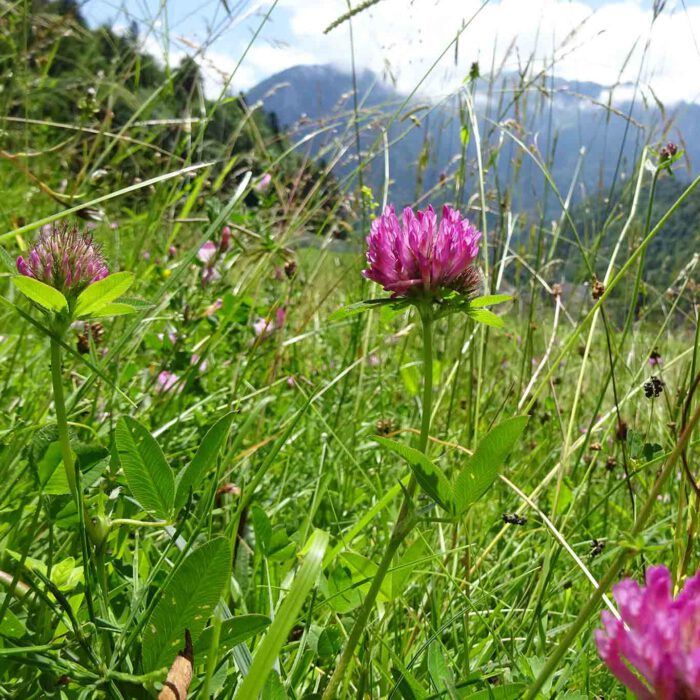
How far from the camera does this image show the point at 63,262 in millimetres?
578

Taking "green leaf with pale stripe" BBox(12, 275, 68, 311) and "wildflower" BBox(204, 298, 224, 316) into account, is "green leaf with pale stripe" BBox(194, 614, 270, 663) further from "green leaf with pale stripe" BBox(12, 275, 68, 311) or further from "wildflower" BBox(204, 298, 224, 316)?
"wildflower" BBox(204, 298, 224, 316)

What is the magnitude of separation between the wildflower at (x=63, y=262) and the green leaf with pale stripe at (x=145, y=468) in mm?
126

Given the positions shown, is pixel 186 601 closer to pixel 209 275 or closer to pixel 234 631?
pixel 234 631

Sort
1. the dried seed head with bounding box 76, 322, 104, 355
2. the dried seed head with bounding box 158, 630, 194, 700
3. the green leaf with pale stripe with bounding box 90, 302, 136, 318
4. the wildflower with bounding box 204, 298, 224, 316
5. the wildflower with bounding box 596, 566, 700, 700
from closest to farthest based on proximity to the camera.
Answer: the wildflower with bounding box 596, 566, 700, 700 < the dried seed head with bounding box 158, 630, 194, 700 < the green leaf with pale stripe with bounding box 90, 302, 136, 318 < the dried seed head with bounding box 76, 322, 104, 355 < the wildflower with bounding box 204, 298, 224, 316

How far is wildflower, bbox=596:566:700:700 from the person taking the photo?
1.03 ft

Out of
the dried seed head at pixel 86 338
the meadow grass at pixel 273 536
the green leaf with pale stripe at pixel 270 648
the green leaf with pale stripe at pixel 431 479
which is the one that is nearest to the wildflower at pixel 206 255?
the meadow grass at pixel 273 536

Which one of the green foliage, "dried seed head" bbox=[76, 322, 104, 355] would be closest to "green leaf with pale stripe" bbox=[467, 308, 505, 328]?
the green foliage

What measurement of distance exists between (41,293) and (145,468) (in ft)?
0.55

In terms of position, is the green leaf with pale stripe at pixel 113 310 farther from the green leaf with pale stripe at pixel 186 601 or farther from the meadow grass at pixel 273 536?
the green leaf with pale stripe at pixel 186 601

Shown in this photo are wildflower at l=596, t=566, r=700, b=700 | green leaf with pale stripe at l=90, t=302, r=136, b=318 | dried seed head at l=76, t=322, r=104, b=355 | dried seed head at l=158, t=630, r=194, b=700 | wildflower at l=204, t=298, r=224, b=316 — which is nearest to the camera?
wildflower at l=596, t=566, r=700, b=700

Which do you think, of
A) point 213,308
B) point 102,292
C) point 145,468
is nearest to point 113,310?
point 102,292

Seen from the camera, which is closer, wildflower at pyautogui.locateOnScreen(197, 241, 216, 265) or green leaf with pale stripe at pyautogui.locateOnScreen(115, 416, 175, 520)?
green leaf with pale stripe at pyautogui.locateOnScreen(115, 416, 175, 520)

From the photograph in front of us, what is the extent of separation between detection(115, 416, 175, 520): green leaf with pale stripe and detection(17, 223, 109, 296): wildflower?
4.9 inches

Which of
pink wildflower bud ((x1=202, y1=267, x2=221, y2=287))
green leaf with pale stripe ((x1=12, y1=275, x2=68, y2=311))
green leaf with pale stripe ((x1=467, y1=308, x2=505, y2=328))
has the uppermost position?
green leaf with pale stripe ((x1=467, y1=308, x2=505, y2=328))
